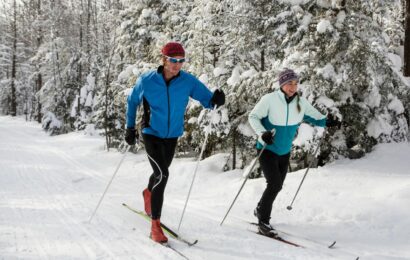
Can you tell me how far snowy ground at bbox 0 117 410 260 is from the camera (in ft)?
16.4

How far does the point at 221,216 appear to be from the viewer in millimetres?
6867

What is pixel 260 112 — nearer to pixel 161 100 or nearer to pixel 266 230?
pixel 161 100

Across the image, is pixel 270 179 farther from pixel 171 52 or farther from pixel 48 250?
pixel 48 250

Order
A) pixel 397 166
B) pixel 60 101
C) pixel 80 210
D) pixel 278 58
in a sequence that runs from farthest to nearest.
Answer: pixel 60 101 < pixel 278 58 < pixel 397 166 < pixel 80 210

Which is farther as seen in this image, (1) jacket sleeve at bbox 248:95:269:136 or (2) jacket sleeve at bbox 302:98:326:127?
(2) jacket sleeve at bbox 302:98:326:127

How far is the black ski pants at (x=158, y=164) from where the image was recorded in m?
5.34

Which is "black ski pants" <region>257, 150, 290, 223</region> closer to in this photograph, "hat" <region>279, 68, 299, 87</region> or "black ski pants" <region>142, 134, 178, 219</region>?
"hat" <region>279, 68, 299, 87</region>

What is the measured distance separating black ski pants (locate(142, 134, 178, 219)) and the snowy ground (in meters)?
0.47

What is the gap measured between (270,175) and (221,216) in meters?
1.55

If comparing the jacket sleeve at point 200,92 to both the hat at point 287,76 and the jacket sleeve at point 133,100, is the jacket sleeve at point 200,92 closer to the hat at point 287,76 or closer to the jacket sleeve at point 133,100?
the jacket sleeve at point 133,100

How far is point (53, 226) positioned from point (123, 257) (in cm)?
179

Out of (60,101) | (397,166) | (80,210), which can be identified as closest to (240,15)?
(397,166)

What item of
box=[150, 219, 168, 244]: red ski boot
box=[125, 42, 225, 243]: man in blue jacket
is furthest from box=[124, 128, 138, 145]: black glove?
box=[150, 219, 168, 244]: red ski boot

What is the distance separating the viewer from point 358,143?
9.34m
